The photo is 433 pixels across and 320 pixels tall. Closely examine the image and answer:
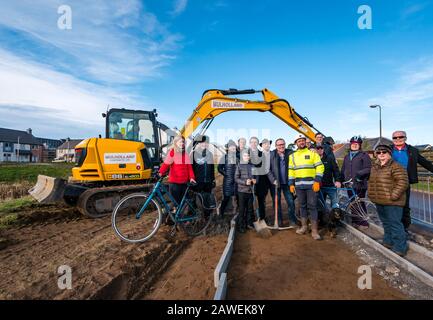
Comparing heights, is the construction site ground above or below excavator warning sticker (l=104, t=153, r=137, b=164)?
below

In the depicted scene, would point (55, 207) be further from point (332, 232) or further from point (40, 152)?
point (40, 152)

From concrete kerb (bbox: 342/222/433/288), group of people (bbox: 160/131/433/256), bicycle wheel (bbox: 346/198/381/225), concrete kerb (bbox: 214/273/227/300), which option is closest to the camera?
concrete kerb (bbox: 214/273/227/300)

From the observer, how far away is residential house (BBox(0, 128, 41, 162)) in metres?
59.7

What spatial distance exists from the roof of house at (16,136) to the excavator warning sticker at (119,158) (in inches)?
2765

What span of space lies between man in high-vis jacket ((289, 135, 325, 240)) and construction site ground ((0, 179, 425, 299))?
433 millimetres

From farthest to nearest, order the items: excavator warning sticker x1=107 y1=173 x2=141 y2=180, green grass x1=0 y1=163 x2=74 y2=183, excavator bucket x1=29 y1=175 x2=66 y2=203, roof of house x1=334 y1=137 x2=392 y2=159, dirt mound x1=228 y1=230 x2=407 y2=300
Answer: roof of house x1=334 y1=137 x2=392 y2=159, green grass x1=0 y1=163 x2=74 y2=183, excavator warning sticker x1=107 y1=173 x2=141 y2=180, excavator bucket x1=29 y1=175 x2=66 y2=203, dirt mound x1=228 y1=230 x2=407 y2=300

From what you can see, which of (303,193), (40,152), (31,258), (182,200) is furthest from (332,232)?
(40,152)

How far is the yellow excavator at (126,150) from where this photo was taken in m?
7.00

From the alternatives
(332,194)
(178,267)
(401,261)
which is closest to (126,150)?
(178,267)

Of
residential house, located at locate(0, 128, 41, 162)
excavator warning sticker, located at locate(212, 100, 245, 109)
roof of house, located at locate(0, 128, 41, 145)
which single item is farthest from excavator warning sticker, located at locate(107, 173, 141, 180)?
roof of house, located at locate(0, 128, 41, 145)

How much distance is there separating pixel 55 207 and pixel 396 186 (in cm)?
945

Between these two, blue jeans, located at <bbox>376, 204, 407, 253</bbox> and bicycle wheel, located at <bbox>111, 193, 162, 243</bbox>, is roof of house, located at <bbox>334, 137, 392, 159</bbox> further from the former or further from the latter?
bicycle wheel, located at <bbox>111, 193, 162, 243</bbox>

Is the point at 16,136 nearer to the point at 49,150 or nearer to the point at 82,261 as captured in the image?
the point at 49,150
